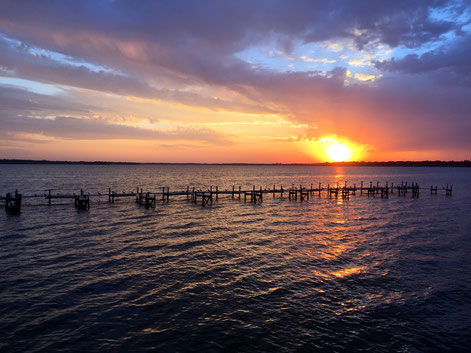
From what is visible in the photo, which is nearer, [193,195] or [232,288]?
[232,288]

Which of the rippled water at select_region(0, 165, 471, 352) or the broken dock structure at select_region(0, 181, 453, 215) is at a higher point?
the broken dock structure at select_region(0, 181, 453, 215)

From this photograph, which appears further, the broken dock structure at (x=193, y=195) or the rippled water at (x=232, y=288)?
the broken dock structure at (x=193, y=195)

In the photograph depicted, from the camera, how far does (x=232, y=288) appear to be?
15609mm

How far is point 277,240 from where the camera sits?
83.6ft

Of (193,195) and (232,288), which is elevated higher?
(193,195)

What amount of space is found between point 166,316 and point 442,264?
17.7 m

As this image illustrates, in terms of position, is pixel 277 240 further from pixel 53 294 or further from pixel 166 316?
pixel 53 294

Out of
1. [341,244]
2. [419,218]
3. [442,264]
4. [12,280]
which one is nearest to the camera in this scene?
[12,280]

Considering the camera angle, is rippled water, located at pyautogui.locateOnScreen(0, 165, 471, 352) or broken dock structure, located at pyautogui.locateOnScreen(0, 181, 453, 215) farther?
broken dock structure, located at pyautogui.locateOnScreen(0, 181, 453, 215)

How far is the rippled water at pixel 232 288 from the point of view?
448 inches

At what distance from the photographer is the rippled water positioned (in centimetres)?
1139

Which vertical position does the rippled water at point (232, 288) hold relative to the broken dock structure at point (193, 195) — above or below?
below

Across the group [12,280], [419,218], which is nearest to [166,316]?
[12,280]

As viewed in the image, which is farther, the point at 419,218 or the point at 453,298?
the point at 419,218
